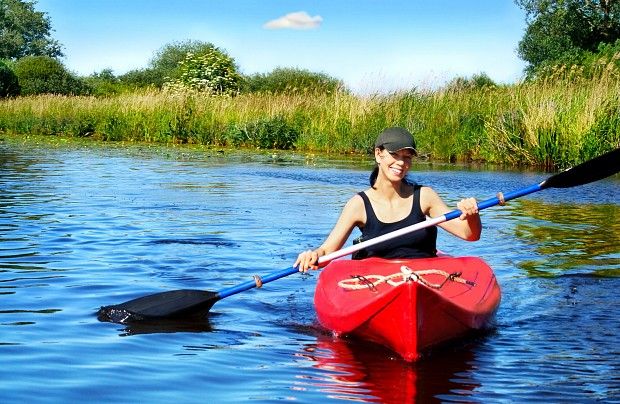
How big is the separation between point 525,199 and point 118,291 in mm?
7925

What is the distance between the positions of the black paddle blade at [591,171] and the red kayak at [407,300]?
741 mm

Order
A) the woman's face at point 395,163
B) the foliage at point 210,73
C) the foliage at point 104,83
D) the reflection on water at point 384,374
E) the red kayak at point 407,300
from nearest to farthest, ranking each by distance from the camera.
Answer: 1. the reflection on water at point 384,374
2. the red kayak at point 407,300
3. the woman's face at point 395,163
4. the foliage at point 210,73
5. the foliage at point 104,83

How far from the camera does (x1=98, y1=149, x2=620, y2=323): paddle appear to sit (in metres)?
6.03

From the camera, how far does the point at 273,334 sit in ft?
19.8

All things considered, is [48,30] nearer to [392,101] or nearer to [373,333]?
[392,101]

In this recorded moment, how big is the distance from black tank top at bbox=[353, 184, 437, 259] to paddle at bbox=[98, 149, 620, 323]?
0.54 feet

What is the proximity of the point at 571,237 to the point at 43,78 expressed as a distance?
38.8 meters

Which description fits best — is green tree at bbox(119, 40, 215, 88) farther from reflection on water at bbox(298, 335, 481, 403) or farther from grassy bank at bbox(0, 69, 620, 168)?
reflection on water at bbox(298, 335, 481, 403)

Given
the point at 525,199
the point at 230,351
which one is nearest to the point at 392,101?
the point at 525,199

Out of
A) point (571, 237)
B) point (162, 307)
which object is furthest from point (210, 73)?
point (162, 307)

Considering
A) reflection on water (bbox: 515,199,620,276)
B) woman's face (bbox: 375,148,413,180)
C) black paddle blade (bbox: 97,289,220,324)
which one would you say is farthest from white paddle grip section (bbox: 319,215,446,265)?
reflection on water (bbox: 515,199,620,276)

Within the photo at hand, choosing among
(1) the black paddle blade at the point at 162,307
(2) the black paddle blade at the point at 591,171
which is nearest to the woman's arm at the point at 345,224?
(1) the black paddle blade at the point at 162,307

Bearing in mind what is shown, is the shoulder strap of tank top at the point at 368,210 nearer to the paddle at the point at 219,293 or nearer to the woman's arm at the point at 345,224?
the woman's arm at the point at 345,224

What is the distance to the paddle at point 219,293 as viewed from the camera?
6.03 metres
